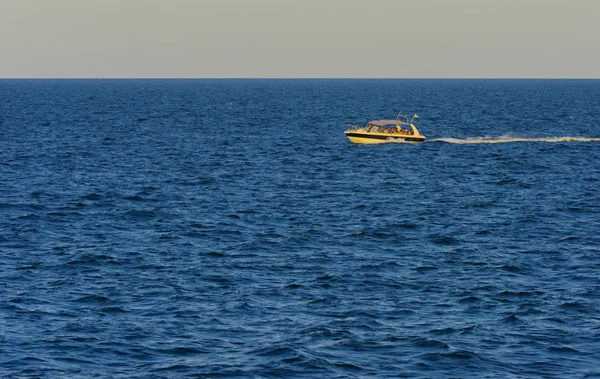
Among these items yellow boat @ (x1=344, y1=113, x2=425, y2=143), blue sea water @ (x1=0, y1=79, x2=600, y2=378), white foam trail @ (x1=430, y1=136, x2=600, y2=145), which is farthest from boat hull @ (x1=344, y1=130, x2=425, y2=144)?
blue sea water @ (x1=0, y1=79, x2=600, y2=378)

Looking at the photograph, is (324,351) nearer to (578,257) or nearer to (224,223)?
(578,257)

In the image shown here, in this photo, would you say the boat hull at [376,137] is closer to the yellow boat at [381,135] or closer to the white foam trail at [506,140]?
the yellow boat at [381,135]

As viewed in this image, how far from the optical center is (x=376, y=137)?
90.6m

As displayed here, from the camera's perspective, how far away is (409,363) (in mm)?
26906

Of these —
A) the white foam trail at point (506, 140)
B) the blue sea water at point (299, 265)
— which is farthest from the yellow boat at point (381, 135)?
the blue sea water at point (299, 265)

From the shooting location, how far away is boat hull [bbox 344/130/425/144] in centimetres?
9050

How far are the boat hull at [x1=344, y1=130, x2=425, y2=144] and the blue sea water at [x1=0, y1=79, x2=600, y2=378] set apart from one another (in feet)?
26.0

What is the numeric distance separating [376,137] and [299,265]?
53.0 metres

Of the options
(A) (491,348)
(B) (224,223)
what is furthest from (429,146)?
(A) (491,348)

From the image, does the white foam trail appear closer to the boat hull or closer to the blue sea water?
the boat hull

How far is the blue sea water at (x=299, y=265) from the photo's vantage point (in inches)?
1090

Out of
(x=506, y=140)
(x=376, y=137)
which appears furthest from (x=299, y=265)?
(x=506, y=140)

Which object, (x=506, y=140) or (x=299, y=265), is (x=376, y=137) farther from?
(x=299, y=265)

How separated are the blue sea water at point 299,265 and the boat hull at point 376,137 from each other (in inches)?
311
